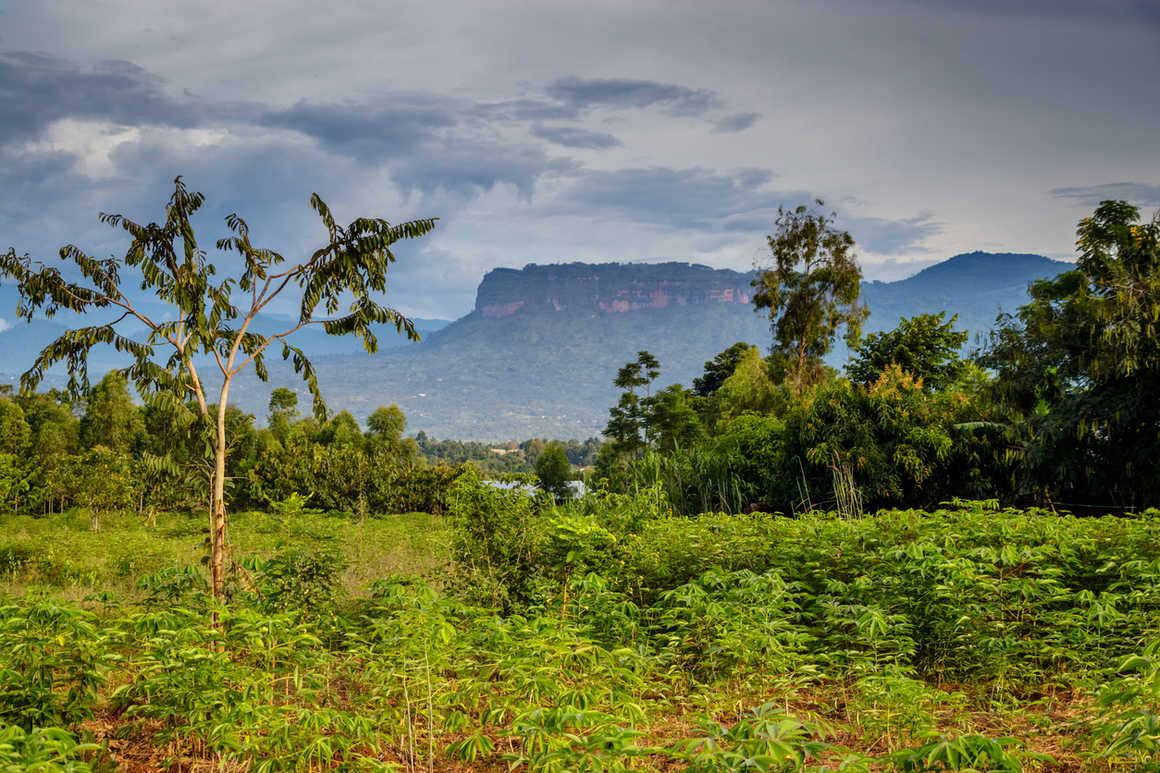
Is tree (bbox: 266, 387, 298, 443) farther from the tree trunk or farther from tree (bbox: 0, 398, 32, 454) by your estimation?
the tree trunk

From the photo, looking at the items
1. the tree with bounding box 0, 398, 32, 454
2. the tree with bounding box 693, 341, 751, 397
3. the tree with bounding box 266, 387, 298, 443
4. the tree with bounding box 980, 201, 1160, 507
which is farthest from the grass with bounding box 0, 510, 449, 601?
the tree with bounding box 693, 341, 751, 397

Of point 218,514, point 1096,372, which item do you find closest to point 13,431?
point 218,514

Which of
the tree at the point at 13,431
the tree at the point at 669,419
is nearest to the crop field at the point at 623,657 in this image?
the tree at the point at 13,431

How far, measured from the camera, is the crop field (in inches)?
102

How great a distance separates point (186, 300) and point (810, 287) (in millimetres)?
23929

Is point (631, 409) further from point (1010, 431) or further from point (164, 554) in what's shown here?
point (164, 554)

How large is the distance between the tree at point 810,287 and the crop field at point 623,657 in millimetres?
21040

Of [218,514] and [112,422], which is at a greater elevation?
[112,422]

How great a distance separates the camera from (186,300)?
20.1 feet

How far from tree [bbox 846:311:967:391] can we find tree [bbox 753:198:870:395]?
6.14 m

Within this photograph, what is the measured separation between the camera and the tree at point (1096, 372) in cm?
955

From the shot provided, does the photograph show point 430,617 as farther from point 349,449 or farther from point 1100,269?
point 349,449

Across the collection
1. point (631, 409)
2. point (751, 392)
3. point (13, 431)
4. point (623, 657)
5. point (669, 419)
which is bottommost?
point (623, 657)

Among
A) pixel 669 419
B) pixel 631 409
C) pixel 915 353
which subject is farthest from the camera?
pixel 631 409
